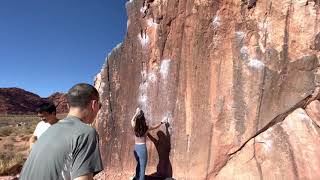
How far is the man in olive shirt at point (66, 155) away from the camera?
2.98m

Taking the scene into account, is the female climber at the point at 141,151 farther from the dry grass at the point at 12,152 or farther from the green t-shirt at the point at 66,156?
the dry grass at the point at 12,152

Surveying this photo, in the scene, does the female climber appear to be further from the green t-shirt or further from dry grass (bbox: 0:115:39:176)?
dry grass (bbox: 0:115:39:176)

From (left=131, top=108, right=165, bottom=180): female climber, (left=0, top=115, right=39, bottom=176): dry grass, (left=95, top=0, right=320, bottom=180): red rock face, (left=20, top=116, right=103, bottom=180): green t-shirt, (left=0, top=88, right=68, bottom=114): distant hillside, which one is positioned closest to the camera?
(left=20, top=116, right=103, bottom=180): green t-shirt

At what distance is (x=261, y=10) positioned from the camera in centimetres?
922

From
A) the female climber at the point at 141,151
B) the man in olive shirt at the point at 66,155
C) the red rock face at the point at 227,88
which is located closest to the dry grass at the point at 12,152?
the red rock face at the point at 227,88

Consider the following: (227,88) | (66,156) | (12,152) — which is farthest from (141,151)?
(12,152)

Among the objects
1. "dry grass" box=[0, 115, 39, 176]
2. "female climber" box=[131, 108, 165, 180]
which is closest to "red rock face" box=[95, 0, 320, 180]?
"female climber" box=[131, 108, 165, 180]

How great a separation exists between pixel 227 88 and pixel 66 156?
667cm

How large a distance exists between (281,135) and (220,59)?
77.5 inches

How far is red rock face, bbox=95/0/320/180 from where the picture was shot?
343 inches

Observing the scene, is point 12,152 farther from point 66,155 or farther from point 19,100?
point 19,100

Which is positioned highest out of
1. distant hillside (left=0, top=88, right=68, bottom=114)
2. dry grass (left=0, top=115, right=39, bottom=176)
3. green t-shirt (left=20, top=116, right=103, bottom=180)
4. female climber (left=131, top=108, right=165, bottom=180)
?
distant hillside (left=0, top=88, right=68, bottom=114)

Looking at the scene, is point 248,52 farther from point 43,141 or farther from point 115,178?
point 43,141

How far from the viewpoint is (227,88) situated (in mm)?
9367
